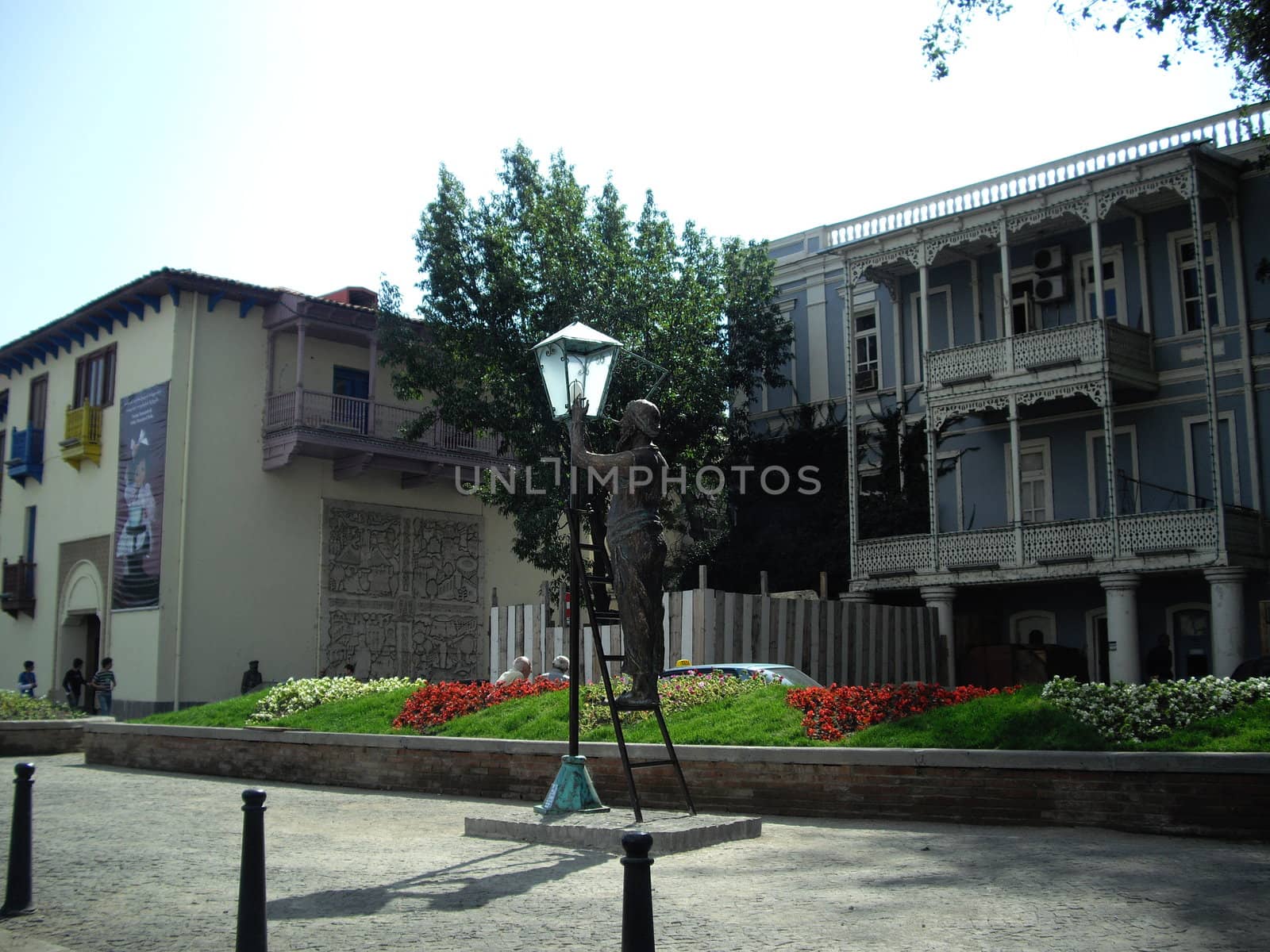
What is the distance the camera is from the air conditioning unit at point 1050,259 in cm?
2631

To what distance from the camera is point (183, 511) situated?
89.7 ft

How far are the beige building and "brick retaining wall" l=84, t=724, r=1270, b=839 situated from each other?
14.0m

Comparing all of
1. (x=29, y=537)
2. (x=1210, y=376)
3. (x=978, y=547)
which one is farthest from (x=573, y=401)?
(x=29, y=537)

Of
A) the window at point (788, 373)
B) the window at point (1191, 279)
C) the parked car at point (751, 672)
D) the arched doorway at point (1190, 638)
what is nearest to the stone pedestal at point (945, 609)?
the arched doorway at point (1190, 638)

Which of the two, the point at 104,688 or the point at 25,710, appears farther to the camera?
the point at 104,688

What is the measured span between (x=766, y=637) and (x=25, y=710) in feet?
40.6

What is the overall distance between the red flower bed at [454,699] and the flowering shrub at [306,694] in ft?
5.51

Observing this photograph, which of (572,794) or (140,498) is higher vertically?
(140,498)

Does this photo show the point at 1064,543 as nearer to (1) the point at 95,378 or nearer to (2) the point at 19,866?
(2) the point at 19,866

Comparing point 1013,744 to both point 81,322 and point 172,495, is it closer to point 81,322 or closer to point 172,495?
point 172,495

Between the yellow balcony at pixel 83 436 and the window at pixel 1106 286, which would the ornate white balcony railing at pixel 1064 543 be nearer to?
the window at pixel 1106 286

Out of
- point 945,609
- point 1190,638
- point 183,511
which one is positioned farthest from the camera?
point 183,511

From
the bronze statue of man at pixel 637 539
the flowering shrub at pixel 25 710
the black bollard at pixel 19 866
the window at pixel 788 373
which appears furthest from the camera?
the window at pixel 788 373

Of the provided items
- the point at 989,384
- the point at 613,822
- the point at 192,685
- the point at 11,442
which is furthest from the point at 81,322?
the point at 613,822
